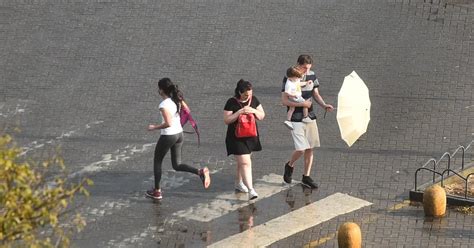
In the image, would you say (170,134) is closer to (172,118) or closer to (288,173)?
(172,118)

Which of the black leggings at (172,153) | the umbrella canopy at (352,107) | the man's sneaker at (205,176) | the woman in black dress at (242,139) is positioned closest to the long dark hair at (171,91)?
the black leggings at (172,153)

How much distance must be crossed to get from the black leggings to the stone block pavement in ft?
1.28

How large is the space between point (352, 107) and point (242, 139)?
149 centimetres

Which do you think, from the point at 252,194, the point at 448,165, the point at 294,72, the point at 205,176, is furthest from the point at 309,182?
the point at 448,165

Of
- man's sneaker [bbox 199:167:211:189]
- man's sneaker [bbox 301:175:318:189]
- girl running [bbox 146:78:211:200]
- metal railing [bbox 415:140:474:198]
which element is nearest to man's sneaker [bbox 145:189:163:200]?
girl running [bbox 146:78:211:200]

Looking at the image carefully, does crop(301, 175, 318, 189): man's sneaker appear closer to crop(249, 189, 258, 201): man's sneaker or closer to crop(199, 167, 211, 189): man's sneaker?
crop(249, 189, 258, 201): man's sneaker

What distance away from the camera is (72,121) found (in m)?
19.2

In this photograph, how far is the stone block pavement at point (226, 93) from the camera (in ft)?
51.7

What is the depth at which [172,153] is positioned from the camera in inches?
648

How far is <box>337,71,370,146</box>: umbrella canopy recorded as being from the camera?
52.9 ft

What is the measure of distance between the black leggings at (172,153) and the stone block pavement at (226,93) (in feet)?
1.28

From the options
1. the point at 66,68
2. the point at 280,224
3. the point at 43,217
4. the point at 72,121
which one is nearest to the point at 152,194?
the point at 280,224

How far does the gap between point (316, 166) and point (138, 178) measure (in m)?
2.49

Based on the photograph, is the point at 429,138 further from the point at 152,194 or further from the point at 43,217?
the point at 43,217
